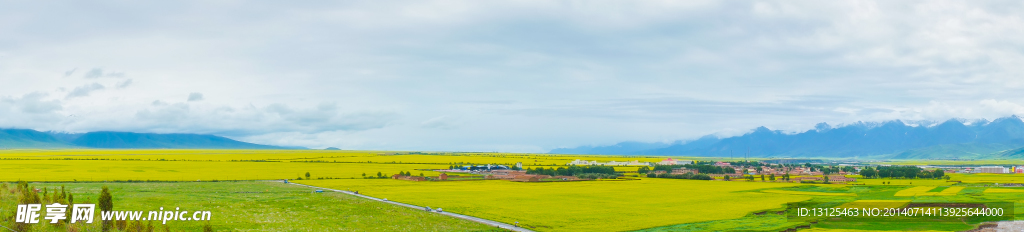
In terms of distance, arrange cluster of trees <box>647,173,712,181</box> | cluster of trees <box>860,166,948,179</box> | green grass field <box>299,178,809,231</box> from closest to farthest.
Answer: green grass field <box>299,178,809,231</box> → cluster of trees <box>647,173,712,181</box> → cluster of trees <box>860,166,948,179</box>

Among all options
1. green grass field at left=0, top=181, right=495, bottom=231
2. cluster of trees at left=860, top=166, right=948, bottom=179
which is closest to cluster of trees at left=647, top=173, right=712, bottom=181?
cluster of trees at left=860, top=166, right=948, bottom=179

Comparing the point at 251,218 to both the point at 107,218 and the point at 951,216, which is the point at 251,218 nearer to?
the point at 107,218

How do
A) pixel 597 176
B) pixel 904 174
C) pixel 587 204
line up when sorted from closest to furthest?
pixel 587 204 < pixel 597 176 < pixel 904 174

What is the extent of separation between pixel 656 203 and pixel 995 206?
2652 cm

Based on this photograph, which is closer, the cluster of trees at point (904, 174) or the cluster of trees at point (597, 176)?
the cluster of trees at point (597, 176)

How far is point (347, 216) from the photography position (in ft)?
148

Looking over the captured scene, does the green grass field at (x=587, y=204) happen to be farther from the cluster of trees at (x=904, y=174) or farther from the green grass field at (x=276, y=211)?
the cluster of trees at (x=904, y=174)

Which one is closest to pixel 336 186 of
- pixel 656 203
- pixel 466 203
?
pixel 466 203

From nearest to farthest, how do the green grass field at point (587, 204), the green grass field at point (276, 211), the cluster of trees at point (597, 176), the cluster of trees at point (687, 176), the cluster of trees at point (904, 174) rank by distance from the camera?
the green grass field at point (276, 211) → the green grass field at point (587, 204) → the cluster of trees at point (597, 176) → the cluster of trees at point (687, 176) → the cluster of trees at point (904, 174)

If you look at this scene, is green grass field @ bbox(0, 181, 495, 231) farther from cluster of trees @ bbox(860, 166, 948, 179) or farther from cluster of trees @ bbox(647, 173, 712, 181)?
cluster of trees @ bbox(860, 166, 948, 179)

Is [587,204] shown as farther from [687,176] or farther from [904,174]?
[904,174]

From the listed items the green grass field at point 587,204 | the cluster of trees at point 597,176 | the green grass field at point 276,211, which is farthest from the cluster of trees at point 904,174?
the green grass field at point 276,211

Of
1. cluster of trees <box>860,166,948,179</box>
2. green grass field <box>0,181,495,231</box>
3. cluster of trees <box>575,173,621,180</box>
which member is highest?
cluster of trees <box>860,166,948,179</box>

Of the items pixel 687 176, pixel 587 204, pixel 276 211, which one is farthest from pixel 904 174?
pixel 276 211
